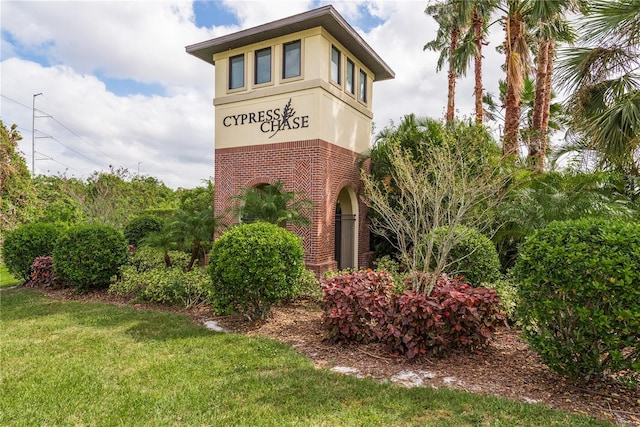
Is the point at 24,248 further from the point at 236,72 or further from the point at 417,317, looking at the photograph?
the point at 417,317

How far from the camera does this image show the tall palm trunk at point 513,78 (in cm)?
1153

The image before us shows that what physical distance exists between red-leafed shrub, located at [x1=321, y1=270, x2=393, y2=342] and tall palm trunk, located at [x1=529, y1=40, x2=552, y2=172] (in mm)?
8225

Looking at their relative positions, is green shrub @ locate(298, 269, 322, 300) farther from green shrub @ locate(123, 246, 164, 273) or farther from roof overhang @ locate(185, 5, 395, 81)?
roof overhang @ locate(185, 5, 395, 81)

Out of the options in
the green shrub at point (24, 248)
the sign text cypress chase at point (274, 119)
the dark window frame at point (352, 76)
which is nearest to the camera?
the sign text cypress chase at point (274, 119)

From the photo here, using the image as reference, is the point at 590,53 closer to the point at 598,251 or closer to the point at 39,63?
the point at 598,251

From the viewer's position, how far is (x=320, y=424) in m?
3.53

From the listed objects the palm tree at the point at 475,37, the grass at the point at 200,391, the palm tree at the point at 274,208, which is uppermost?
the palm tree at the point at 475,37

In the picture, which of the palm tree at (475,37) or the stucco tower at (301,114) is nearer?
the stucco tower at (301,114)

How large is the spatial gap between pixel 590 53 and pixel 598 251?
5676mm

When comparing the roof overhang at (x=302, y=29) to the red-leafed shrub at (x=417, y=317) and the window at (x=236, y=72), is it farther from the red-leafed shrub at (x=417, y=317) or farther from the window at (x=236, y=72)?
the red-leafed shrub at (x=417, y=317)

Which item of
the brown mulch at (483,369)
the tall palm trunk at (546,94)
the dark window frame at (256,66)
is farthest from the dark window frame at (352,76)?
the brown mulch at (483,369)

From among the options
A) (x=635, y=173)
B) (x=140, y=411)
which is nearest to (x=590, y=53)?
(x=635, y=173)

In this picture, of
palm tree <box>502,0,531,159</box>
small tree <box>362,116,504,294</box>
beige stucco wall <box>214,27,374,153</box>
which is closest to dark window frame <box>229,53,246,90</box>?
beige stucco wall <box>214,27,374,153</box>

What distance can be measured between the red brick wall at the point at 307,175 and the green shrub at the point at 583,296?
20.5 feet
